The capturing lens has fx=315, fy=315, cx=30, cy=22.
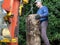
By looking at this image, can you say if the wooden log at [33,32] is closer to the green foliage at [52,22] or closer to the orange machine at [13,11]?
the orange machine at [13,11]

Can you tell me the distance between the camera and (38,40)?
535cm

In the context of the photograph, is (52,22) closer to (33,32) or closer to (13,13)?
(33,32)

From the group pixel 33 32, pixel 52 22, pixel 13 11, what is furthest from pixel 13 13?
pixel 52 22

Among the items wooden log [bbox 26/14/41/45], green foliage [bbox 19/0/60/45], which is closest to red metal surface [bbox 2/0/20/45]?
wooden log [bbox 26/14/41/45]

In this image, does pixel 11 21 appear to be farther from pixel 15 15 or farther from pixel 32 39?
pixel 32 39

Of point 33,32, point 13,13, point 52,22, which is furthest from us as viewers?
point 52,22

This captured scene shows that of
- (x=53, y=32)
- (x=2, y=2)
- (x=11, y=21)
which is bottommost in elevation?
(x=53, y=32)

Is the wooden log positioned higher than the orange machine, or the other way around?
the orange machine

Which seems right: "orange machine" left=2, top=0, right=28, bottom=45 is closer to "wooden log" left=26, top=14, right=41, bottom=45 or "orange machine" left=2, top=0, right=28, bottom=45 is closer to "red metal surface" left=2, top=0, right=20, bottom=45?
"red metal surface" left=2, top=0, right=20, bottom=45

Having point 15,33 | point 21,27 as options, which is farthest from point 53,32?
point 15,33

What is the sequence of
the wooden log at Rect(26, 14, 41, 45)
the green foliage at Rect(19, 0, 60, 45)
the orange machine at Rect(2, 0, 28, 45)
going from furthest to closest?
the green foliage at Rect(19, 0, 60, 45), the wooden log at Rect(26, 14, 41, 45), the orange machine at Rect(2, 0, 28, 45)

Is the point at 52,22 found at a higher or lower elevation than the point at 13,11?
lower

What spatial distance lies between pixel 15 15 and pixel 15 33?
26 cm

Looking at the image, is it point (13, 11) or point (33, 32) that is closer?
point (13, 11)
